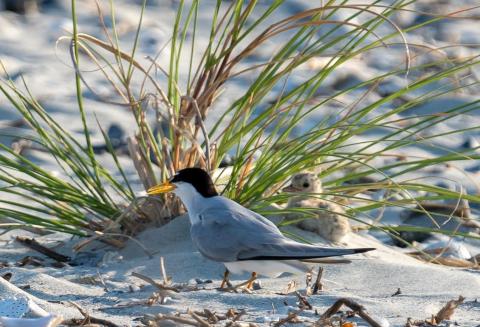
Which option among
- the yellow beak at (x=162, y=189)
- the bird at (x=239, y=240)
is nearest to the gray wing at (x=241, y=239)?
the bird at (x=239, y=240)

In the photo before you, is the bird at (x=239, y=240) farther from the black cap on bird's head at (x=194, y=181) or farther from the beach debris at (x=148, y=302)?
the beach debris at (x=148, y=302)

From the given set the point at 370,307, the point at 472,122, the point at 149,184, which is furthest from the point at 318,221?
the point at 472,122

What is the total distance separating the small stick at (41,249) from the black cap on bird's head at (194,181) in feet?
1.38

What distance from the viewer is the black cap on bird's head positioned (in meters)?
3.40

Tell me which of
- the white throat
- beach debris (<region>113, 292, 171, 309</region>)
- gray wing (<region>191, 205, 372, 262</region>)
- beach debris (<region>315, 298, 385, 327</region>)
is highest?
the white throat

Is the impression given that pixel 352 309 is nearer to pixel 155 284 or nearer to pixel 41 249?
pixel 155 284

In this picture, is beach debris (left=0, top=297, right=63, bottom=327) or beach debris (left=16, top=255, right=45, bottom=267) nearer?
beach debris (left=0, top=297, right=63, bottom=327)

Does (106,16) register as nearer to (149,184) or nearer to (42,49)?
(42,49)

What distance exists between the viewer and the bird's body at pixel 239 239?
299cm

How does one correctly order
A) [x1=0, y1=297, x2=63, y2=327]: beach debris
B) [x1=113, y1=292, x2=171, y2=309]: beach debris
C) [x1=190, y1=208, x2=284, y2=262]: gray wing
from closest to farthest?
[x1=0, y1=297, x2=63, y2=327]: beach debris < [x1=113, y1=292, x2=171, y2=309]: beach debris < [x1=190, y1=208, x2=284, y2=262]: gray wing

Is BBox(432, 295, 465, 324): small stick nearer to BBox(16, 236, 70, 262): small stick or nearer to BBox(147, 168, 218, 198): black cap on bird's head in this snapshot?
BBox(147, 168, 218, 198): black cap on bird's head

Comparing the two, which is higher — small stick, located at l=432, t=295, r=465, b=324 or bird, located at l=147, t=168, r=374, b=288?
bird, located at l=147, t=168, r=374, b=288

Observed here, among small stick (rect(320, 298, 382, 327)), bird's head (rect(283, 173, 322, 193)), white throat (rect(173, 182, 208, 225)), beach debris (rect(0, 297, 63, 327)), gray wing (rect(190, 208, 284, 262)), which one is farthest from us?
bird's head (rect(283, 173, 322, 193))

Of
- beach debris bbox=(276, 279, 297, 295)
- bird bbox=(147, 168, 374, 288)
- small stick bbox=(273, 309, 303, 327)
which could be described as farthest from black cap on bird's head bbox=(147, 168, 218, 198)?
small stick bbox=(273, 309, 303, 327)
